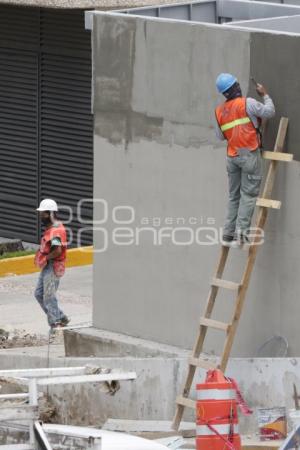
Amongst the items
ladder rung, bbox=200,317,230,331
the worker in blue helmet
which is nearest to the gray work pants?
the worker in blue helmet

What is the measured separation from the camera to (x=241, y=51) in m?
14.1

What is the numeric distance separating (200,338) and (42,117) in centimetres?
983

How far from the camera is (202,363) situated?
13.9 m

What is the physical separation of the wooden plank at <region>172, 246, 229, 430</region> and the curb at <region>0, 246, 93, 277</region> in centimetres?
738

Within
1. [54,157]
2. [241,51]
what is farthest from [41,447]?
[54,157]

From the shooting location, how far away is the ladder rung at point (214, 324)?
13.8 m

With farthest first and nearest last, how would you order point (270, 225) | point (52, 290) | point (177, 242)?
point (52, 290) < point (177, 242) < point (270, 225)

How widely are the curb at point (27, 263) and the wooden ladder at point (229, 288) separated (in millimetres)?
7398

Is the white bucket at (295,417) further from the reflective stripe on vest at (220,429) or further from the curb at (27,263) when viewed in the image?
the curb at (27,263)

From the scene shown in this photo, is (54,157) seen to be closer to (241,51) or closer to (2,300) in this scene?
(2,300)

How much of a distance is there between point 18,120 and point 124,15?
8501 mm

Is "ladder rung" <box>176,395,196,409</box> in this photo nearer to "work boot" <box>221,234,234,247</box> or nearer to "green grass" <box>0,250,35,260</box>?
"work boot" <box>221,234,234,247</box>

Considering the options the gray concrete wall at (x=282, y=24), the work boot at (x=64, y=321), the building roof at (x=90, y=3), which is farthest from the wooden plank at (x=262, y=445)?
the building roof at (x=90, y=3)

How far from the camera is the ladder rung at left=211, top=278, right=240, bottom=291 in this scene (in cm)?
1377
